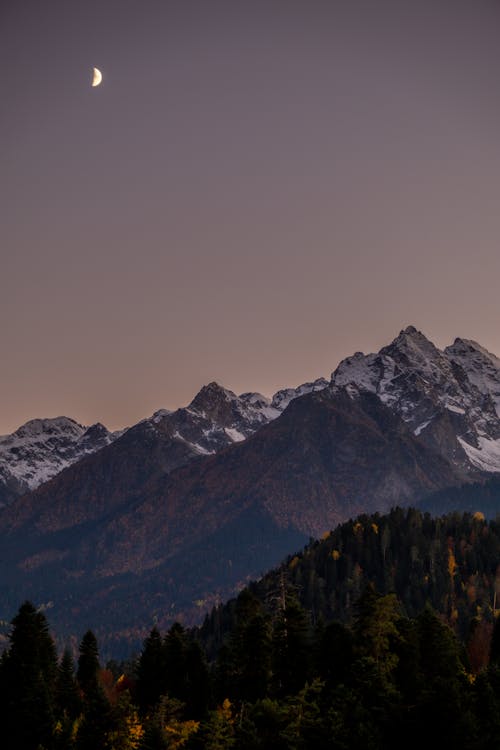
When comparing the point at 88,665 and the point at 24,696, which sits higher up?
the point at 88,665

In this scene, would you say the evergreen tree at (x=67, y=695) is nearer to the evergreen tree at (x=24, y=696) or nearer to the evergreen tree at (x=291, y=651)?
the evergreen tree at (x=24, y=696)

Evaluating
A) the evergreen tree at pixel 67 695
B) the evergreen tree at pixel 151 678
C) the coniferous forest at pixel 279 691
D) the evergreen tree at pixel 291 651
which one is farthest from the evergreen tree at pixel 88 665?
the evergreen tree at pixel 291 651

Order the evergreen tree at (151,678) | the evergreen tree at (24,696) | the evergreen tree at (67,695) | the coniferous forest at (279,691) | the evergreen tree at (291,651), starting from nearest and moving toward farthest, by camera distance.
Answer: the coniferous forest at (279,691) → the evergreen tree at (24,696) → the evergreen tree at (291,651) → the evergreen tree at (151,678) → the evergreen tree at (67,695)

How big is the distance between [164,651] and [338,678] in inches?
907

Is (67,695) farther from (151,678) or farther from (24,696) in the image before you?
(24,696)

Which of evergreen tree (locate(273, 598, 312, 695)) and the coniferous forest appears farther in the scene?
evergreen tree (locate(273, 598, 312, 695))

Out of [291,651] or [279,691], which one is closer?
[279,691]

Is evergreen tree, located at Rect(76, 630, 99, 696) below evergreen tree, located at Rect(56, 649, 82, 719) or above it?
above

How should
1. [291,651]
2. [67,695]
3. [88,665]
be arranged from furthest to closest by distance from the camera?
[88,665] → [67,695] → [291,651]

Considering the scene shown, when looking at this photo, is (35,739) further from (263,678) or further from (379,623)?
(379,623)

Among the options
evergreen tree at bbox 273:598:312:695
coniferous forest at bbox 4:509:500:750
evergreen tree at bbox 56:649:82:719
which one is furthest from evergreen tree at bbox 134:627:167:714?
evergreen tree at bbox 273:598:312:695

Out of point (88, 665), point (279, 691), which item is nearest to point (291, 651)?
point (279, 691)

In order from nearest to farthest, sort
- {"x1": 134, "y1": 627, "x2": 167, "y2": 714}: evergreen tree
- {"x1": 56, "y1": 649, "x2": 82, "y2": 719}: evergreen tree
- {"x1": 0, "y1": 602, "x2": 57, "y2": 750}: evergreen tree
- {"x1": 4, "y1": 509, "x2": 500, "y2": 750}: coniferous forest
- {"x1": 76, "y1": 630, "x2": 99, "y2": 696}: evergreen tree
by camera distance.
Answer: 1. {"x1": 4, "y1": 509, "x2": 500, "y2": 750}: coniferous forest
2. {"x1": 0, "y1": 602, "x2": 57, "y2": 750}: evergreen tree
3. {"x1": 134, "y1": 627, "x2": 167, "y2": 714}: evergreen tree
4. {"x1": 56, "y1": 649, "x2": 82, "y2": 719}: evergreen tree
5. {"x1": 76, "y1": 630, "x2": 99, "y2": 696}: evergreen tree

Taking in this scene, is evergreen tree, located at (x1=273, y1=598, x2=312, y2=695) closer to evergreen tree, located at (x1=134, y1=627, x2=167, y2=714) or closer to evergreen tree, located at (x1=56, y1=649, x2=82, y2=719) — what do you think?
evergreen tree, located at (x1=134, y1=627, x2=167, y2=714)
